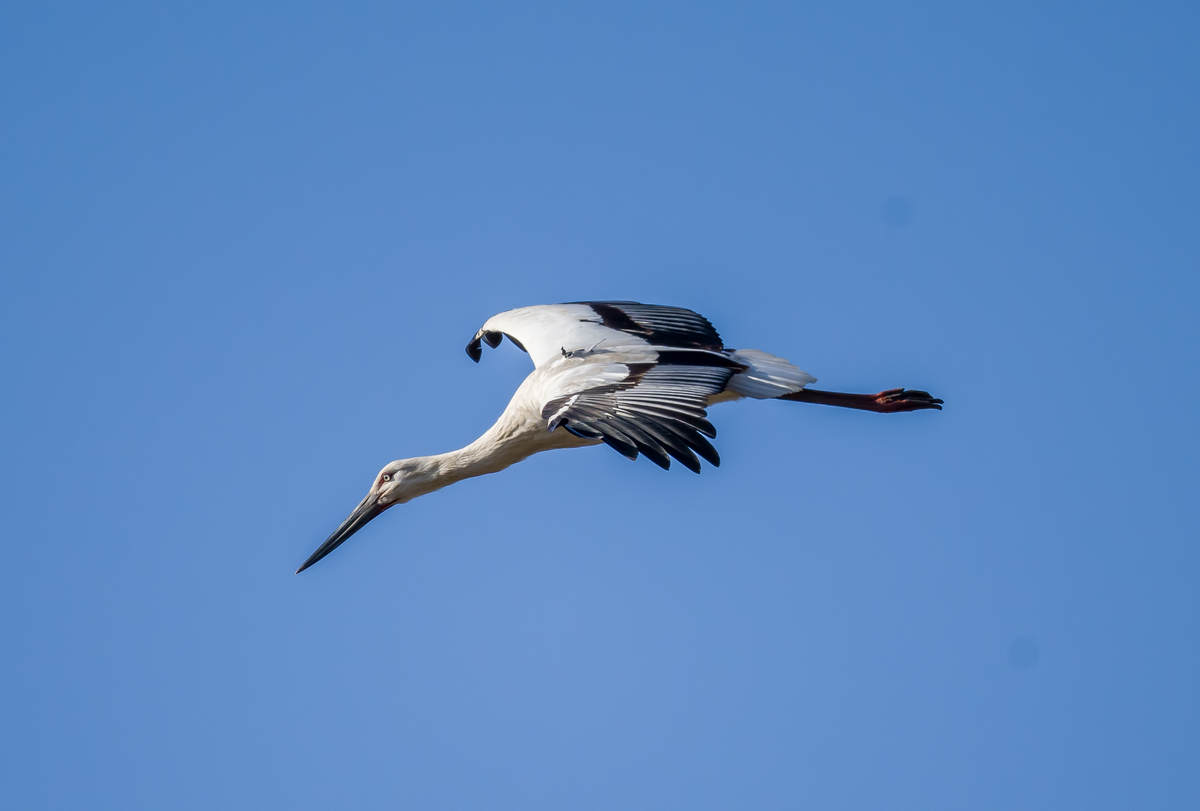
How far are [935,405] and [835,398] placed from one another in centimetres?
75

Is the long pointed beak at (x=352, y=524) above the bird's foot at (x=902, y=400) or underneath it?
underneath

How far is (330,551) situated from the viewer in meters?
10.8

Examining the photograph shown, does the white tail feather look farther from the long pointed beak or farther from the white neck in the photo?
the long pointed beak

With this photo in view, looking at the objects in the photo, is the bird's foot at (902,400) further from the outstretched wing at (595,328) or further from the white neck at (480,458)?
the white neck at (480,458)

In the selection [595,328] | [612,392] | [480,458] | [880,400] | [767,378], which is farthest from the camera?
[880,400]

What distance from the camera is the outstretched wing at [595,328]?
1018cm

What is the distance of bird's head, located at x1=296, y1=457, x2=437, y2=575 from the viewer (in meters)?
10.5

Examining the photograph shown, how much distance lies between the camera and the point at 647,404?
26.3 feet

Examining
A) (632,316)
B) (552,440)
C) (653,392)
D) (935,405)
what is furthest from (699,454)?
(935,405)

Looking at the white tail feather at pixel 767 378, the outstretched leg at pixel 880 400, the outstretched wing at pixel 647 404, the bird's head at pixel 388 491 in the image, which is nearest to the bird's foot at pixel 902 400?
the outstretched leg at pixel 880 400

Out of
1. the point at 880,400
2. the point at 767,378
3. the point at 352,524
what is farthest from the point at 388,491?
the point at 880,400

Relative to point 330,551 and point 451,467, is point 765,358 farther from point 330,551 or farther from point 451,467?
point 330,551

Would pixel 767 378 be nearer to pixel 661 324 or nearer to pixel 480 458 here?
pixel 661 324

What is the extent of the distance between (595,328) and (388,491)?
1837 millimetres
